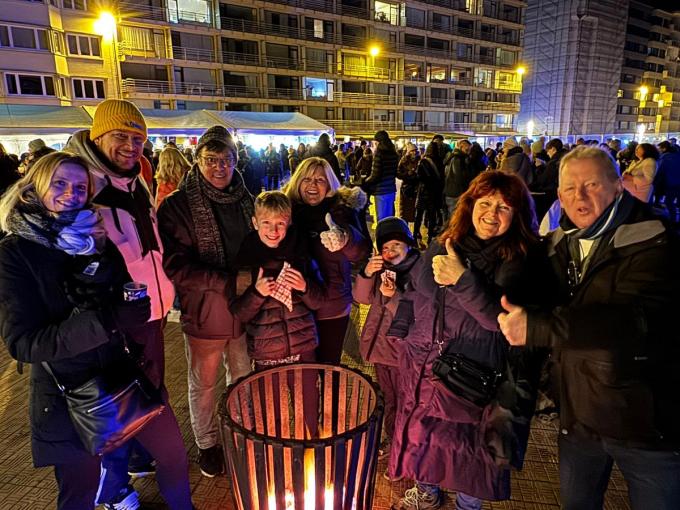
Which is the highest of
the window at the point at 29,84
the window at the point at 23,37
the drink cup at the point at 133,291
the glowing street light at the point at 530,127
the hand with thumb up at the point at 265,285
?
the window at the point at 23,37

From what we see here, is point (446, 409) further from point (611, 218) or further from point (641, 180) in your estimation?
point (641, 180)

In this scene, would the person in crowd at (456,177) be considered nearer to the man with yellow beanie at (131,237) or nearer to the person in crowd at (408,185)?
the person in crowd at (408,185)

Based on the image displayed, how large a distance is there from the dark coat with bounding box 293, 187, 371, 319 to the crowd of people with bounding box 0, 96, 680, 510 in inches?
0.5

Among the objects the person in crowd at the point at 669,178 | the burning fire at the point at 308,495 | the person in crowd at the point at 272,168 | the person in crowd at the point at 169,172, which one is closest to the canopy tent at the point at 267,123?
the person in crowd at the point at 272,168

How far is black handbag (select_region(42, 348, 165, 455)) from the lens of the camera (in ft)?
5.54

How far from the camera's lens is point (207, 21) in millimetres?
31859

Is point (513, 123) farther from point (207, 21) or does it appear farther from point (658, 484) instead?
point (658, 484)

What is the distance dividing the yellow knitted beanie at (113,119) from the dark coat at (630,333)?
2.20m

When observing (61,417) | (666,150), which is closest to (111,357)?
(61,417)

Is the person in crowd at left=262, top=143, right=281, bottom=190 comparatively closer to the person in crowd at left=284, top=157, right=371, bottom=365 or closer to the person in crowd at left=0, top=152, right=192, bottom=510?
the person in crowd at left=284, top=157, right=371, bottom=365

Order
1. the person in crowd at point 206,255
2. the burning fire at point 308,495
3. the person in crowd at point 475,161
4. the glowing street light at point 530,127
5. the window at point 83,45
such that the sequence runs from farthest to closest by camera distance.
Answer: the glowing street light at point 530,127 < the window at point 83,45 < the person in crowd at point 475,161 < the person in crowd at point 206,255 < the burning fire at point 308,495

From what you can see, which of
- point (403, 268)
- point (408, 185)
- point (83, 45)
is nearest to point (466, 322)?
point (403, 268)

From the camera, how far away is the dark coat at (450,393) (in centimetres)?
188

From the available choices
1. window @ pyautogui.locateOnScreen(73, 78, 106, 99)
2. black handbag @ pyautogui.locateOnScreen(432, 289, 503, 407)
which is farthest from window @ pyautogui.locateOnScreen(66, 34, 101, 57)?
black handbag @ pyautogui.locateOnScreen(432, 289, 503, 407)
